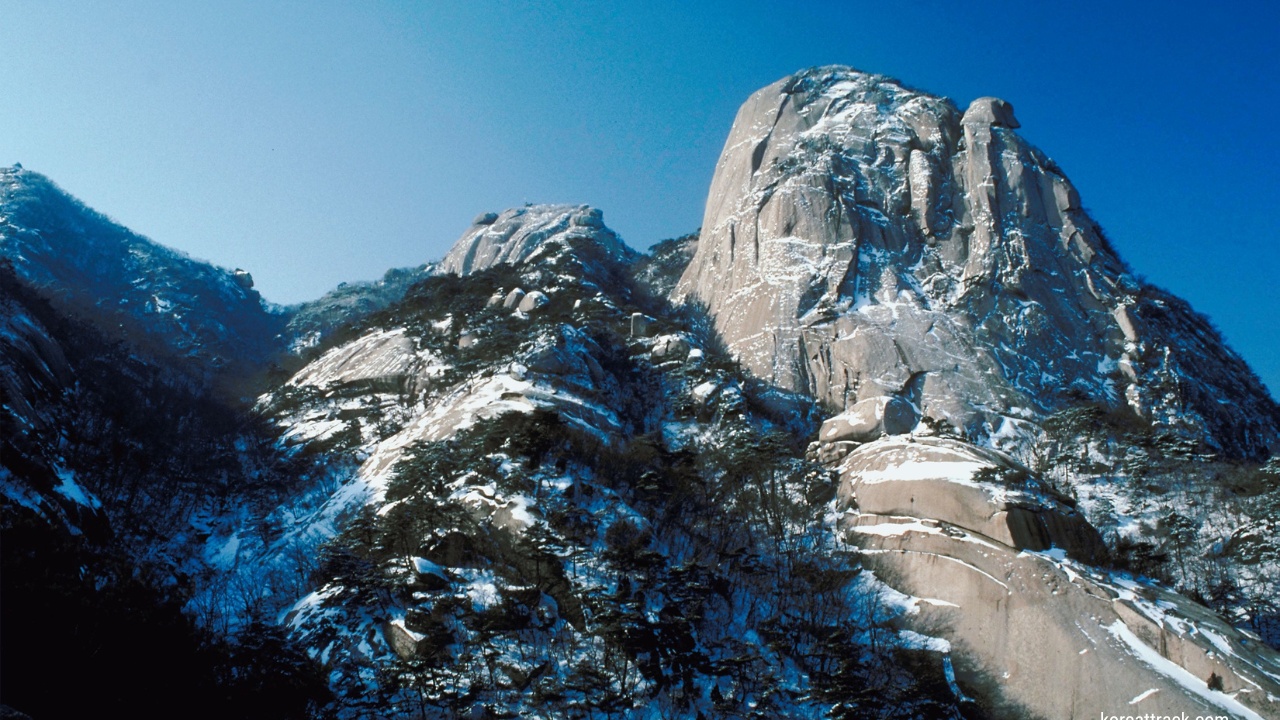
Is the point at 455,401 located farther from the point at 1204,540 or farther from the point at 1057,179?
the point at 1057,179

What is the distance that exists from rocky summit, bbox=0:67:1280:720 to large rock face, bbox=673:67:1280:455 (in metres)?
0.24

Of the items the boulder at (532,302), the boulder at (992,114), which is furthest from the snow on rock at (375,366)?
the boulder at (992,114)

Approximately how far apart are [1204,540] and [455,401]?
30175 millimetres

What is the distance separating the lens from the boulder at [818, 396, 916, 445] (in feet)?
114

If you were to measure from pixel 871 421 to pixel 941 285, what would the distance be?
1380 cm

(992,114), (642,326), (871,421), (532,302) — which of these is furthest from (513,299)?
(992,114)

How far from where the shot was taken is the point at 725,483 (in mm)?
30969

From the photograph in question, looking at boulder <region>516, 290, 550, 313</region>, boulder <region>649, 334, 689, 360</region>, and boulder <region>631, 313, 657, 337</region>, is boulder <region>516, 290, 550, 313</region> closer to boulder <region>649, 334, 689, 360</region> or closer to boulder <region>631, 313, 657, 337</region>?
boulder <region>631, 313, 657, 337</region>

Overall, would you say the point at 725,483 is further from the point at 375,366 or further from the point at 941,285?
the point at 375,366

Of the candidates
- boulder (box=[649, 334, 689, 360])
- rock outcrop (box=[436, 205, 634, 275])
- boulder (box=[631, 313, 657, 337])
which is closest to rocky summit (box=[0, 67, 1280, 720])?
boulder (box=[649, 334, 689, 360])

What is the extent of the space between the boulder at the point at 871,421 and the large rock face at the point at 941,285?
8.88ft

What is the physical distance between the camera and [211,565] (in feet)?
88.2

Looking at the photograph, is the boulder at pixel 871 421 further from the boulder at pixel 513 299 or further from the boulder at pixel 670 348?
the boulder at pixel 513 299

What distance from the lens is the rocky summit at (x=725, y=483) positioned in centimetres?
1877
